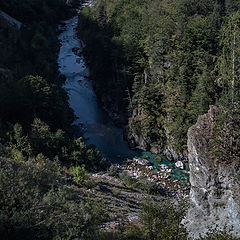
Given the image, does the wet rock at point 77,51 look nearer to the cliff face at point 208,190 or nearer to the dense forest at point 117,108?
the dense forest at point 117,108

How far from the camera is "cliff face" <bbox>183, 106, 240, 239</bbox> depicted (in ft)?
50.4

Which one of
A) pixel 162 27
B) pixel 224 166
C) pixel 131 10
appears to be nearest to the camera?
pixel 224 166

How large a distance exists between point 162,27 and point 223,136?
28.6 metres

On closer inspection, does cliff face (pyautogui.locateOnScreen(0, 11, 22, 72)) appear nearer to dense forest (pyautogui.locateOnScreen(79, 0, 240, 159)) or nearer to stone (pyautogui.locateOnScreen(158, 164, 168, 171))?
dense forest (pyautogui.locateOnScreen(79, 0, 240, 159))

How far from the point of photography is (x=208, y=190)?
1652 cm

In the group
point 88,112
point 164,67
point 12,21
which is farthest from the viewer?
point 12,21

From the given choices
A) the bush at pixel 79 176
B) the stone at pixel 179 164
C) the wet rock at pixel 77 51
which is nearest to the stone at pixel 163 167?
the stone at pixel 179 164

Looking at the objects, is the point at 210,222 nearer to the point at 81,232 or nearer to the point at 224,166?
the point at 224,166

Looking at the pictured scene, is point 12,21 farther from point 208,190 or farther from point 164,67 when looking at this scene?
point 208,190

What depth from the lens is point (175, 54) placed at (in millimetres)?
38969

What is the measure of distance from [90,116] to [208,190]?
33.1 m

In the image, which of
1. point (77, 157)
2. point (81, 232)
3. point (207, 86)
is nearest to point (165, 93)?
point (207, 86)

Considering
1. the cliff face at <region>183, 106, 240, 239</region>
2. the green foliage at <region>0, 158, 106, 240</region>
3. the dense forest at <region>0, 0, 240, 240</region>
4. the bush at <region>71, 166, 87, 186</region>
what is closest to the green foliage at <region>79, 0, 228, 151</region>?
the dense forest at <region>0, 0, 240, 240</region>

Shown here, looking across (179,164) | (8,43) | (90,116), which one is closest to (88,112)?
(90,116)
